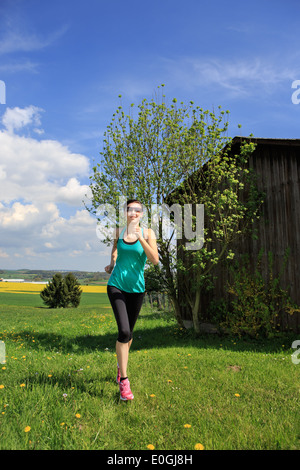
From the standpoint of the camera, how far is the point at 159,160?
9039mm

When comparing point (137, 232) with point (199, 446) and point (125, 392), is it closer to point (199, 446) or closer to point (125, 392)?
point (125, 392)

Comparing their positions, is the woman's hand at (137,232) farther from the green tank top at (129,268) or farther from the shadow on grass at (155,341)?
the shadow on grass at (155,341)

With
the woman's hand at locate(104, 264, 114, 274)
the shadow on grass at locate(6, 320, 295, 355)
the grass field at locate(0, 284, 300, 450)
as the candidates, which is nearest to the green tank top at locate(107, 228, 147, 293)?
the woman's hand at locate(104, 264, 114, 274)

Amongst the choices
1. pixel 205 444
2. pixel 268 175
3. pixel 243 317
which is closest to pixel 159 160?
pixel 268 175

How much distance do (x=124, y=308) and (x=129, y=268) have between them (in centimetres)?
49

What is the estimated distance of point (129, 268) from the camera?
4.00 metres

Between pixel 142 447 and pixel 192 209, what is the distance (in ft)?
22.3

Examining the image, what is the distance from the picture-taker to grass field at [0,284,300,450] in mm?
2887

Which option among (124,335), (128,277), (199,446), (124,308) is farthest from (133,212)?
(199,446)

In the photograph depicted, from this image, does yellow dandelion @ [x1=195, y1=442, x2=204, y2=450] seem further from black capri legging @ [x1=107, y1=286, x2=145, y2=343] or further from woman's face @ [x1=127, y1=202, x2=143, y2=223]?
woman's face @ [x1=127, y1=202, x2=143, y2=223]

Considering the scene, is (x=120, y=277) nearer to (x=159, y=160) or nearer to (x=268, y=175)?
(x=159, y=160)

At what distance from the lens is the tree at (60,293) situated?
28891 millimetres

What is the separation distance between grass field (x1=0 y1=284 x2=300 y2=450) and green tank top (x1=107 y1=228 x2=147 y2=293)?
1337 mm

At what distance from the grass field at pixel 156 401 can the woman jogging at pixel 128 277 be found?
1.86ft
